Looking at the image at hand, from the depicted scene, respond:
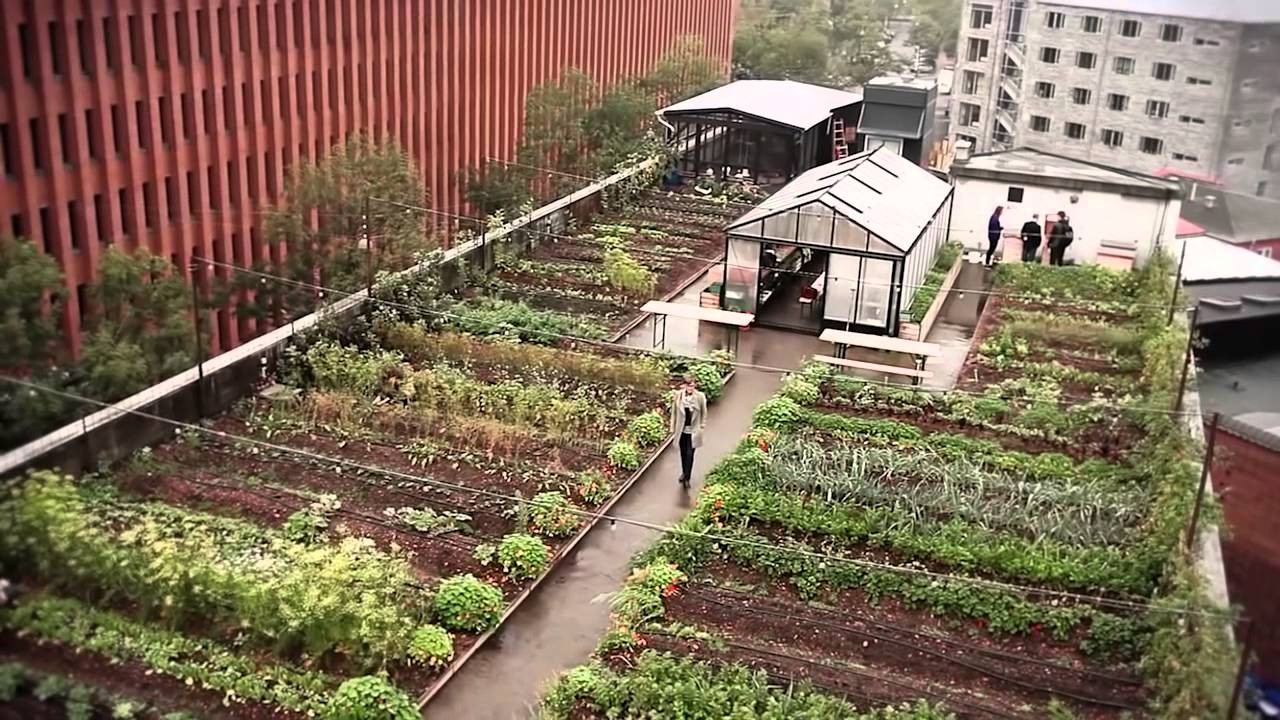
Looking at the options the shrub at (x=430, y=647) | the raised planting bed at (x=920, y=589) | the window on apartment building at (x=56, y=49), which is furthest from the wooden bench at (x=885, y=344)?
the window on apartment building at (x=56, y=49)

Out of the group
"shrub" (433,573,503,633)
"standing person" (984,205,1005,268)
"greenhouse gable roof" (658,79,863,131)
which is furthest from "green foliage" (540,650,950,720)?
"greenhouse gable roof" (658,79,863,131)

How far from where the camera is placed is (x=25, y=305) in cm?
1073

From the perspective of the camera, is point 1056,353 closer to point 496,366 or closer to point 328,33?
A: point 496,366

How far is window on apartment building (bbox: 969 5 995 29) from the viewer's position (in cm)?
3459

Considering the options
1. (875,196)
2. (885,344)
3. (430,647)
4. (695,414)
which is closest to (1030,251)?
(875,196)

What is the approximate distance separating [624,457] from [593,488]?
803 millimetres

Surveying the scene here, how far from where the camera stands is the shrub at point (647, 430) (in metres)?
13.4

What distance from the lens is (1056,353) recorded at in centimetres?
1652

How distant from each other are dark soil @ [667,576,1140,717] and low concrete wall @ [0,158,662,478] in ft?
19.3

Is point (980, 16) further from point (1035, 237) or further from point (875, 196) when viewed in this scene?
point (875, 196)

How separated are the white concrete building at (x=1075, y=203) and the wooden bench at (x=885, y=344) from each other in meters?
6.25

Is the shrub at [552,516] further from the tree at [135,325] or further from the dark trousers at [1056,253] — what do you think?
the dark trousers at [1056,253]

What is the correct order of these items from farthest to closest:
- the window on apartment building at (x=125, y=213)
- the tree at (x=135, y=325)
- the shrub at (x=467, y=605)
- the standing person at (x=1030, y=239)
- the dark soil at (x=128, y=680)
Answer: the standing person at (x=1030, y=239) → the window on apartment building at (x=125, y=213) → the tree at (x=135, y=325) → the shrub at (x=467, y=605) → the dark soil at (x=128, y=680)

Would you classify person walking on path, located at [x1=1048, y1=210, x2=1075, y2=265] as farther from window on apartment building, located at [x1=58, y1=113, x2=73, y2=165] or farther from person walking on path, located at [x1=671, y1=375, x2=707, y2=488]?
window on apartment building, located at [x1=58, y1=113, x2=73, y2=165]
